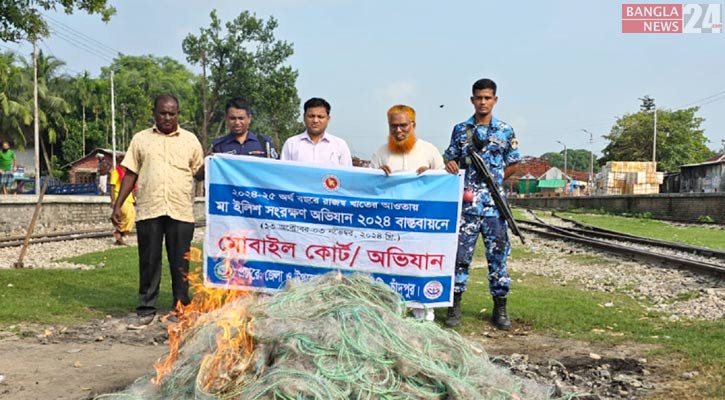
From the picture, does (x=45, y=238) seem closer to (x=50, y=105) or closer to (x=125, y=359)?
(x=125, y=359)

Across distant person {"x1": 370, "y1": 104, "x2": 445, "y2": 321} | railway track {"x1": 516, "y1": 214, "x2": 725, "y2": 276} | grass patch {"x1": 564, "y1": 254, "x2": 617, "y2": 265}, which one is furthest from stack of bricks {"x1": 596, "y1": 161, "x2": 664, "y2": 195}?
distant person {"x1": 370, "y1": 104, "x2": 445, "y2": 321}

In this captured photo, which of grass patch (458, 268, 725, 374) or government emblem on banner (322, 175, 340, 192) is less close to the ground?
government emblem on banner (322, 175, 340, 192)

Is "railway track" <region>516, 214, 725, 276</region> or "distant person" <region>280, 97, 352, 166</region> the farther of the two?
"railway track" <region>516, 214, 725, 276</region>

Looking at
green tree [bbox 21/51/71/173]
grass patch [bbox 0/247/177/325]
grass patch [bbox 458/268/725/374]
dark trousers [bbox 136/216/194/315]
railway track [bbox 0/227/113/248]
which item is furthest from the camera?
green tree [bbox 21/51/71/173]

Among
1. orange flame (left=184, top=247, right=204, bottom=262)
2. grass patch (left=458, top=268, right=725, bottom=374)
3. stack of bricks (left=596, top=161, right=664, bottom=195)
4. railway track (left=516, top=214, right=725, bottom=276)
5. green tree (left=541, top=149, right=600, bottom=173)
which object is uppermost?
green tree (left=541, top=149, right=600, bottom=173)

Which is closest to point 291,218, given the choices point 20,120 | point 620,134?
point 20,120

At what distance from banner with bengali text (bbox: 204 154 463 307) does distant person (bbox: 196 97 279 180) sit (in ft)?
1.81

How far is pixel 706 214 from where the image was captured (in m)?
26.7

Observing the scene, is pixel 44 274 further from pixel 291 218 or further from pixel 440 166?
pixel 440 166

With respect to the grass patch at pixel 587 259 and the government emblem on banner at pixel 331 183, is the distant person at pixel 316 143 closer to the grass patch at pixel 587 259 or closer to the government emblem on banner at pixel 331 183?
the government emblem on banner at pixel 331 183

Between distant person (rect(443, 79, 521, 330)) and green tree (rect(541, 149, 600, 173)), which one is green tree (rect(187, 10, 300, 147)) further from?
green tree (rect(541, 149, 600, 173))

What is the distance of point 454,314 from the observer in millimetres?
5793

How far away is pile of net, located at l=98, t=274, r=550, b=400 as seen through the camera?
287 centimetres

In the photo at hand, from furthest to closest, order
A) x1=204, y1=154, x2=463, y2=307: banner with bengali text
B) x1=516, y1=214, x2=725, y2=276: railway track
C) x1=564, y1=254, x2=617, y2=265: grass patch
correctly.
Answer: x1=564, y1=254, x2=617, y2=265: grass patch < x1=516, y1=214, x2=725, y2=276: railway track < x1=204, y1=154, x2=463, y2=307: banner with bengali text
